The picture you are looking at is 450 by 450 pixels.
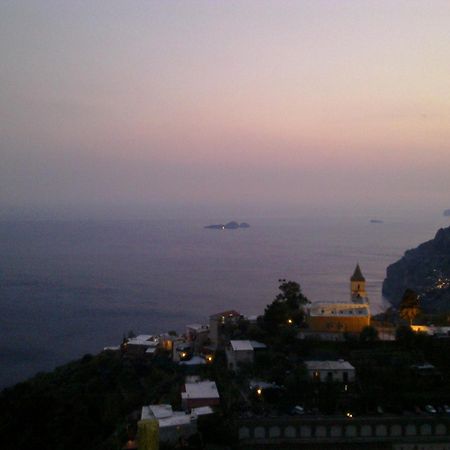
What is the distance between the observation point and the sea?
23.8m

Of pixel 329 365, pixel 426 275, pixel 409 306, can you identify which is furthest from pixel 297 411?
pixel 426 275

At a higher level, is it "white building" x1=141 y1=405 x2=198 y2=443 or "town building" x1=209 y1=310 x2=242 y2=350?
"town building" x1=209 y1=310 x2=242 y2=350

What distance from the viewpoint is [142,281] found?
38.0 m

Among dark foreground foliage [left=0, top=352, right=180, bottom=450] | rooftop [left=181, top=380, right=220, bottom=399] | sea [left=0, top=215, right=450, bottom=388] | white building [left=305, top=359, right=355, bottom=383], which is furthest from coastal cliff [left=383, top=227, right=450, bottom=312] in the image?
rooftop [left=181, top=380, right=220, bottom=399]

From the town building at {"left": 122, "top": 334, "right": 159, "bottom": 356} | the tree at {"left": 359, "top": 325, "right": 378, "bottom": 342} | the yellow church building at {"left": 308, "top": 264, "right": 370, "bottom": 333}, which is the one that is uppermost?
the yellow church building at {"left": 308, "top": 264, "right": 370, "bottom": 333}

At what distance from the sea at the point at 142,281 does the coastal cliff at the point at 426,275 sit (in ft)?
4.29

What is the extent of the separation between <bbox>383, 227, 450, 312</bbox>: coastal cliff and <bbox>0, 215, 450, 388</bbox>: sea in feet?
4.29

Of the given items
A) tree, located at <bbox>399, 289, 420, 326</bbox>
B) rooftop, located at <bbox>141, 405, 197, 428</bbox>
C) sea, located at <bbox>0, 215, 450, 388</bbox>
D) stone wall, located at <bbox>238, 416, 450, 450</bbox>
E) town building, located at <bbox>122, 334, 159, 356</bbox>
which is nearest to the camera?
stone wall, located at <bbox>238, 416, 450, 450</bbox>

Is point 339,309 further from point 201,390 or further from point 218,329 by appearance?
point 201,390

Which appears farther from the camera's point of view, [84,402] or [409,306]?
[409,306]

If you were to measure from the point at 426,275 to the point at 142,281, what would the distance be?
1702cm

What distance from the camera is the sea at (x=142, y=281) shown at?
23.8 metres

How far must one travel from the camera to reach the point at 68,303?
30172mm

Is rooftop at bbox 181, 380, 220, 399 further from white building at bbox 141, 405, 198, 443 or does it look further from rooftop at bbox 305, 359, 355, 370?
rooftop at bbox 305, 359, 355, 370
